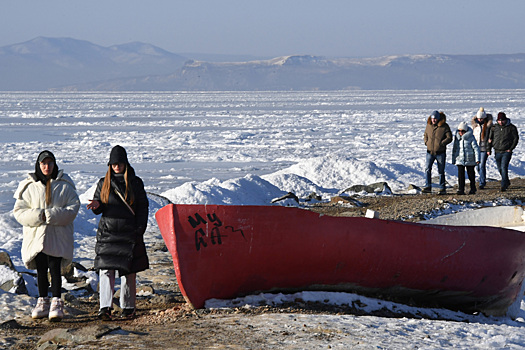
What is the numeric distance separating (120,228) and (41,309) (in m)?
1.08

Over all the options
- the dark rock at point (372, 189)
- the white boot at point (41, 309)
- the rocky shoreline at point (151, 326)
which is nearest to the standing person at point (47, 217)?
the white boot at point (41, 309)

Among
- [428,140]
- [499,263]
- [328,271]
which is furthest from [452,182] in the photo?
[328,271]

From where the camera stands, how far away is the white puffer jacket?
5738mm

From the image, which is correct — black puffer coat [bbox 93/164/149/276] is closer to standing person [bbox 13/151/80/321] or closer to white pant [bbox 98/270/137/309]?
white pant [bbox 98/270/137/309]

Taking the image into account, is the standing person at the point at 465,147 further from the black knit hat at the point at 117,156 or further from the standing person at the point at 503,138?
the black knit hat at the point at 117,156

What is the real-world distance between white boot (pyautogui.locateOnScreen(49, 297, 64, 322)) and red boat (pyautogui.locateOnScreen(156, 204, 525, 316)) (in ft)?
3.21

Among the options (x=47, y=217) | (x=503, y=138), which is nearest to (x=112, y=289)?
(x=47, y=217)

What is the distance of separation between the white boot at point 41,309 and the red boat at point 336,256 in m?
1.14

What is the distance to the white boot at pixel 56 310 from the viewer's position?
19.4ft

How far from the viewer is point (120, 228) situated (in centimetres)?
568

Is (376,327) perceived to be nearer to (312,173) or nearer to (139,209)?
(139,209)

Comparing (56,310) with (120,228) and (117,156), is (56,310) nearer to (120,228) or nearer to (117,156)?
Result: (120,228)

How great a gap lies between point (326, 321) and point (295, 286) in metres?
0.92

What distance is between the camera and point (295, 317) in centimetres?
560
